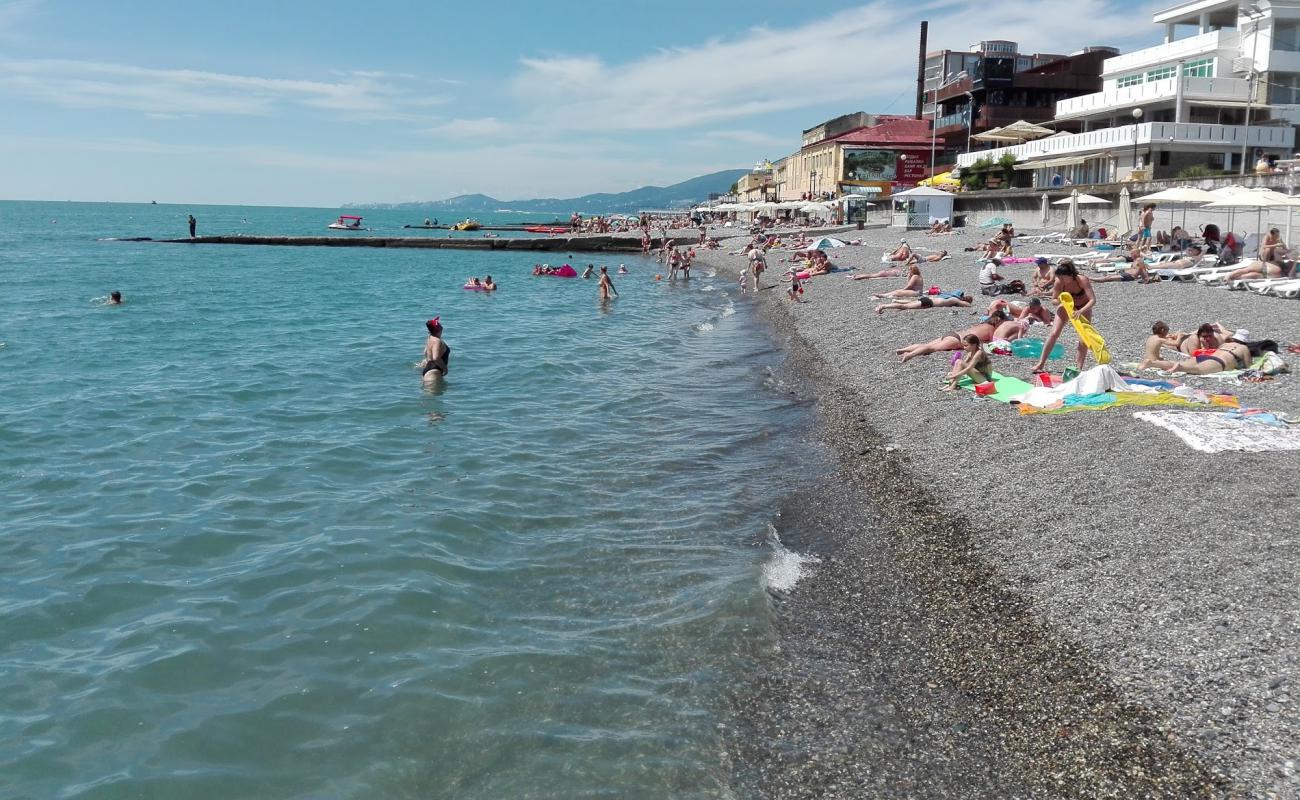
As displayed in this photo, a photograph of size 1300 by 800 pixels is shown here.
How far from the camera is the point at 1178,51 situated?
4016 cm

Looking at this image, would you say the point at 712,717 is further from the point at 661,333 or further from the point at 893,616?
the point at 661,333

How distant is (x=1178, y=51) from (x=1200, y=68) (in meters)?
1.61

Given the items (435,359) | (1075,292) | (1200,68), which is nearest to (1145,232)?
(1075,292)

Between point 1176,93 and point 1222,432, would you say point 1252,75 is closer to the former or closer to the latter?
point 1176,93

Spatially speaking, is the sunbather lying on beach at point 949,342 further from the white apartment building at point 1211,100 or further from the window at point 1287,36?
the window at point 1287,36

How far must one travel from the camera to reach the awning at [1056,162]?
40.8 meters

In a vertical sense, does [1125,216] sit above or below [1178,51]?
below

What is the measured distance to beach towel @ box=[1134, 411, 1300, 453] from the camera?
821 cm

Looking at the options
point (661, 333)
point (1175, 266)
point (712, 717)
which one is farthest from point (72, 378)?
point (1175, 266)

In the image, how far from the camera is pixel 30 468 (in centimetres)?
1078

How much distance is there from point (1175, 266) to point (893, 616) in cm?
1705

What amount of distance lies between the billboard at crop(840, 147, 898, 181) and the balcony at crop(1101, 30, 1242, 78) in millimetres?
25329

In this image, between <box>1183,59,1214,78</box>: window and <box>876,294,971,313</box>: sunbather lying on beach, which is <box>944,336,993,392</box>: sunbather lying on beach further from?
<box>1183,59,1214,78</box>: window

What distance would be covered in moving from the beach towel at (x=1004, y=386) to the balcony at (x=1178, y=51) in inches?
1414
